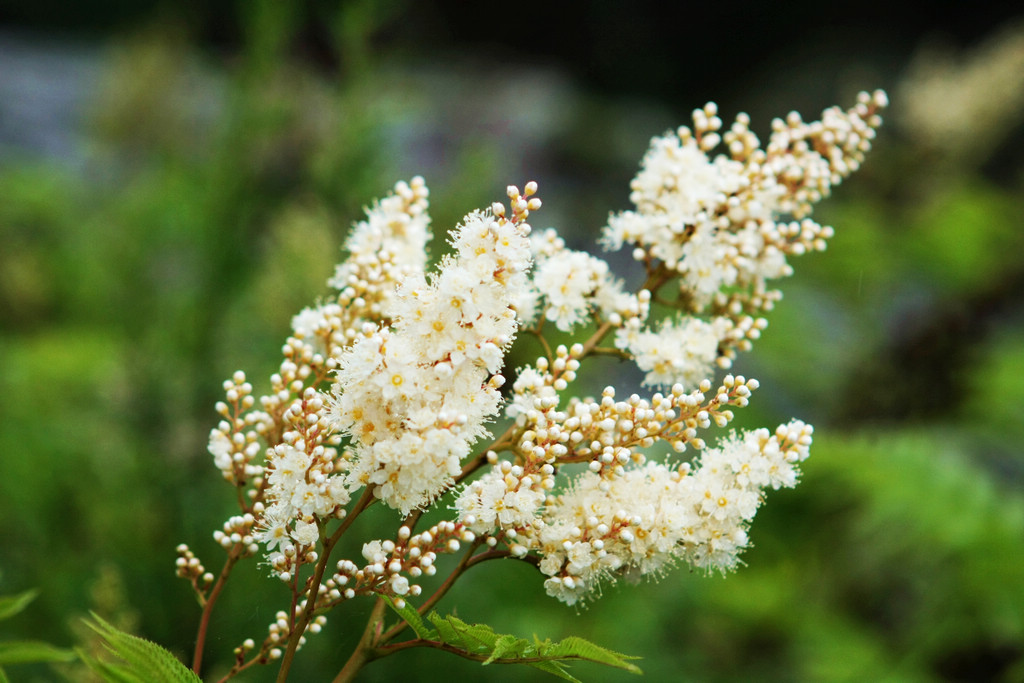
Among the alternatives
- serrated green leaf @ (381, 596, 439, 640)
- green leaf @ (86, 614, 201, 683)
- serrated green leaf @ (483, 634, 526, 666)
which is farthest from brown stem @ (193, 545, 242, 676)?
serrated green leaf @ (483, 634, 526, 666)

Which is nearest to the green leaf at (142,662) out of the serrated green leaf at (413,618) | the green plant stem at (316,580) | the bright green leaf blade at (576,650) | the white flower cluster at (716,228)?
the green plant stem at (316,580)

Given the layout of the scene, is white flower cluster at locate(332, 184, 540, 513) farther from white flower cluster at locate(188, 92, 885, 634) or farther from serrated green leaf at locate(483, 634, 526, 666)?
serrated green leaf at locate(483, 634, 526, 666)

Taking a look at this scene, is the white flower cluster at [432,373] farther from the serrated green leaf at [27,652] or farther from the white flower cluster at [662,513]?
the serrated green leaf at [27,652]

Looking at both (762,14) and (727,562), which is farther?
(762,14)

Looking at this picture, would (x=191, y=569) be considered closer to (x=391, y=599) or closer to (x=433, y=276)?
(x=391, y=599)

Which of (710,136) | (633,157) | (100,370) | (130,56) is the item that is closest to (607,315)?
(710,136)

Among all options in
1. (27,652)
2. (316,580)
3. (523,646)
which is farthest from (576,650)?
(27,652)
